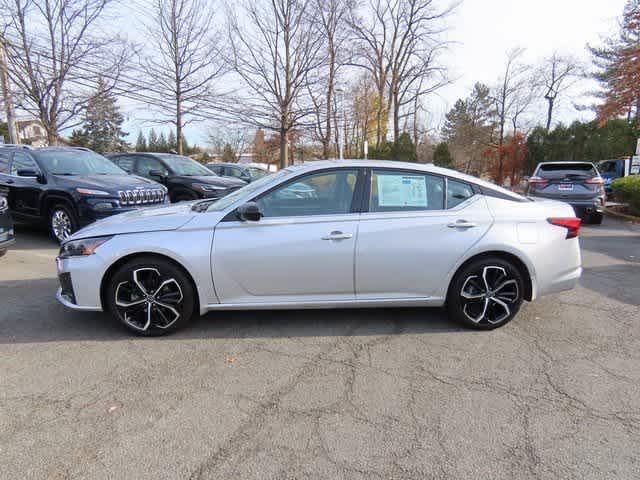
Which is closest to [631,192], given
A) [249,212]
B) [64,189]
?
[249,212]

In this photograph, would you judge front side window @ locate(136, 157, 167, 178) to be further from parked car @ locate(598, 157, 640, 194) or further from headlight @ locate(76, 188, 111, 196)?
parked car @ locate(598, 157, 640, 194)

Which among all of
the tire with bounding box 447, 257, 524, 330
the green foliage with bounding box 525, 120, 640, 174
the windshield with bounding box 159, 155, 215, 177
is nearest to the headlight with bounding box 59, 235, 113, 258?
the tire with bounding box 447, 257, 524, 330

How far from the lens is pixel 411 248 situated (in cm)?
345

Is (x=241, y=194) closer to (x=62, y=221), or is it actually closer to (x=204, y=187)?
(x=62, y=221)

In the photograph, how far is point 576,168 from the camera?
377 inches

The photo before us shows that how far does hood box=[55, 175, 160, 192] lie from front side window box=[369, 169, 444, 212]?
16.5 ft

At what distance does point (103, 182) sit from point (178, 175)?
109 inches

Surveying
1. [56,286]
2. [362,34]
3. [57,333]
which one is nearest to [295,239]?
[57,333]

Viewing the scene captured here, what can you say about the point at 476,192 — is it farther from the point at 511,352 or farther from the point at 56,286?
the point at 56,286

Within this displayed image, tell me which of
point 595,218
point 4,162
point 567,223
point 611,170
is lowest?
point 595,218

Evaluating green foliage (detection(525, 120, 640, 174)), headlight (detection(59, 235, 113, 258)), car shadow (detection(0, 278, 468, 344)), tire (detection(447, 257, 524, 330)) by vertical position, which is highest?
green foliage (detection(525, 120, 640, 174))

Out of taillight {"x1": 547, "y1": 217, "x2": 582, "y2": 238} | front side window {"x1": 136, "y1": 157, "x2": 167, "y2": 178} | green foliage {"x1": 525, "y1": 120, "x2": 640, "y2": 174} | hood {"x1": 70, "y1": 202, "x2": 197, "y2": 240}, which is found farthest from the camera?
green foliage {"x1": 525, "y1": 120, "x2": 640, "y2": 174}

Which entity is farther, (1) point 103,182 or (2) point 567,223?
(1) point 103,182

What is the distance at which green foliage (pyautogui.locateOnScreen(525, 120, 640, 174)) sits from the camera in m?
21.3
